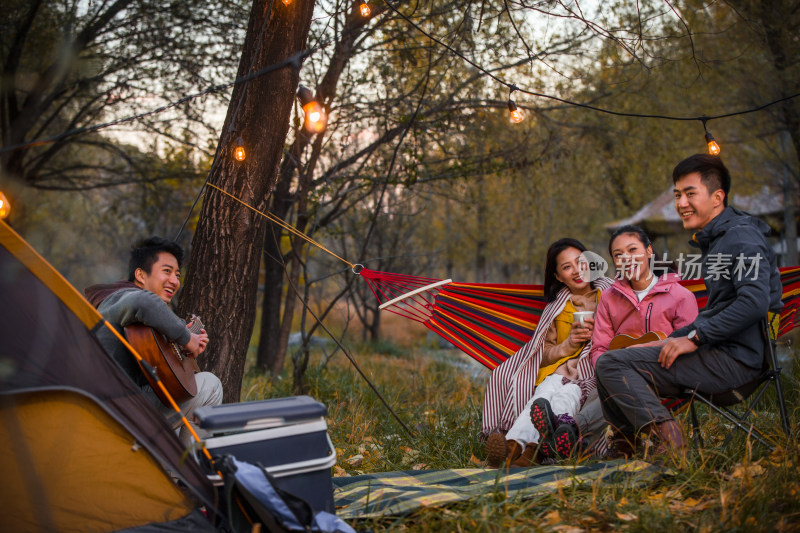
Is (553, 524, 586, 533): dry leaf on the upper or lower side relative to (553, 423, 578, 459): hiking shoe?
lower

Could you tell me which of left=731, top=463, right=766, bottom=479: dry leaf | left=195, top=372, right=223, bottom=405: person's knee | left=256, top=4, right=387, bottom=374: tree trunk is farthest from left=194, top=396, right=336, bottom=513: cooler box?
left=256, top=4, right=387, bottom=374: tree trunk

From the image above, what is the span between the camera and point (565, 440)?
2480mm

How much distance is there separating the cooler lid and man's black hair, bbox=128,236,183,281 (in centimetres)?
99

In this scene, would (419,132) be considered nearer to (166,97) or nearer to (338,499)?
(166,97)

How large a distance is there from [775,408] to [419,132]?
293 cm

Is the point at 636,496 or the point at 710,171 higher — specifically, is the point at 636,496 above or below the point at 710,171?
below

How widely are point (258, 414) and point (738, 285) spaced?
1590 mm

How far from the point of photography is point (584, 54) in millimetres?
5316

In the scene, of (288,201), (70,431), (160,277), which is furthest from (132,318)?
(288,201)

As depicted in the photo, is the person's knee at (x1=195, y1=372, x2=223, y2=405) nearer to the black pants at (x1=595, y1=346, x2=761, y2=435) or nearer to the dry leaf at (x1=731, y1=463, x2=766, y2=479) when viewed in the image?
the black pants at (x1=595, y1=346, x2=761, y2=435)

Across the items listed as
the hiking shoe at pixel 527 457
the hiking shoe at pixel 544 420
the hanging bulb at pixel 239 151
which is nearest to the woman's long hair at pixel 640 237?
the hiking shoe at pixel 544 420

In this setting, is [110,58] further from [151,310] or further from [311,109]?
[151,310]

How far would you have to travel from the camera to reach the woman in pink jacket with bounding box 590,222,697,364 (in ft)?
8.81

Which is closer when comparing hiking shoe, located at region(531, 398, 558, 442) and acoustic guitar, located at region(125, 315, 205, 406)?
acoustic guitar, located at region(125, 315, 205, 406)
